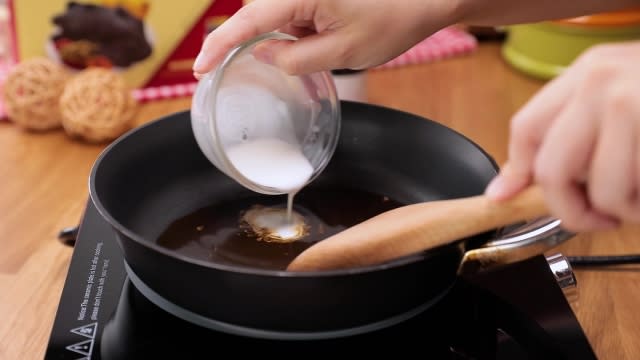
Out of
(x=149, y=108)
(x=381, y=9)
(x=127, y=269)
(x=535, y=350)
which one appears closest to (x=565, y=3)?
(x=381, y=9)

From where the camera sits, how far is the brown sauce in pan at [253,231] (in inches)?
29.8

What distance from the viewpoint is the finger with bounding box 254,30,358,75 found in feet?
2.49

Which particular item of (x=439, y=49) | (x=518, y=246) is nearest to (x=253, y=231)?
(x=518, y=246)

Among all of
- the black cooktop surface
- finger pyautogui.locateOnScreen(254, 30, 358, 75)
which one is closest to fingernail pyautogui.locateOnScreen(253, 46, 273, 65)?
finger pyautogui.locateOnScreen(254, 30, 358, 75)

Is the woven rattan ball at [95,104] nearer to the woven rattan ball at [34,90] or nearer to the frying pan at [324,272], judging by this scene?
the woven rattan ball at [34,90]

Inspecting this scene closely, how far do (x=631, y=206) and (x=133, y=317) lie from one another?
399 mm

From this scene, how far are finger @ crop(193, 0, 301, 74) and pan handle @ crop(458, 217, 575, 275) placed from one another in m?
0.29

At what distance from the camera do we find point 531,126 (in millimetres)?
504

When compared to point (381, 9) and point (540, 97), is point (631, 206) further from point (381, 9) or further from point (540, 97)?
point (381, 9)

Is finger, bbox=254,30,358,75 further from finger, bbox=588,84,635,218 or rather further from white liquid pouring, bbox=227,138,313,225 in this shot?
finger, bbox=588,84,635,218

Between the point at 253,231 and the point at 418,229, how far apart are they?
23 cm

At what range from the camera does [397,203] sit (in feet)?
2.82

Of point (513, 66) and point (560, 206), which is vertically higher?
point (560, 206)

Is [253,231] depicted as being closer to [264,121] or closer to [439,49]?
[264,121]
